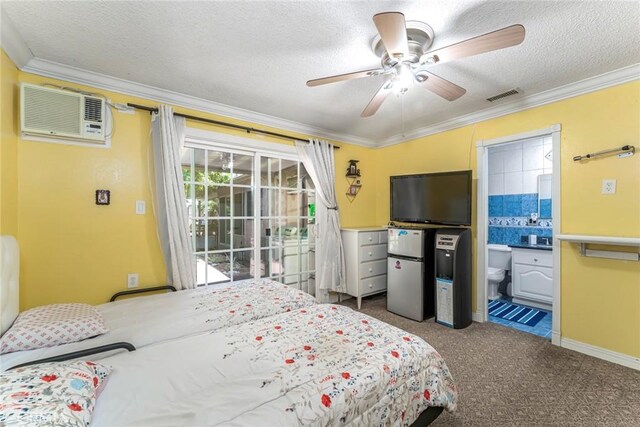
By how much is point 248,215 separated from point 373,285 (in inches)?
78.1

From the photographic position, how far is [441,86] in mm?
1954

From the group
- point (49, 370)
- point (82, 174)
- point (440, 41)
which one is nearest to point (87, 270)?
point (82, 174)

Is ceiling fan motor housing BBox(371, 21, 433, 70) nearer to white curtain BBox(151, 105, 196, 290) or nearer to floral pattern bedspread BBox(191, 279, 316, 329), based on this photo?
floral pattern bedspread BBox(191, 279, 316, 329)

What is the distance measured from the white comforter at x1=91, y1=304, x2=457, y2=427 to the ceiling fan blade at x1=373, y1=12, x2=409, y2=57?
1634 millimetres

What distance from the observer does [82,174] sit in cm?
229

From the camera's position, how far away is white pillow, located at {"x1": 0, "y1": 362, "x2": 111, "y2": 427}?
2.61ft

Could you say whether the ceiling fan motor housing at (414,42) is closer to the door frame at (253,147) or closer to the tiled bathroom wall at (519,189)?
the door frame at (253,147)

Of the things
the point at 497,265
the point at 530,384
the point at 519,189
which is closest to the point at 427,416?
the point at 530,384

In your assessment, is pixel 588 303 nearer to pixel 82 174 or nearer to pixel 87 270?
pixel 87 270

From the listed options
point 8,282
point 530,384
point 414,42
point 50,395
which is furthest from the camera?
point 530,384

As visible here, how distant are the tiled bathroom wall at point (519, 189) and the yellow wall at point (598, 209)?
1.57 m

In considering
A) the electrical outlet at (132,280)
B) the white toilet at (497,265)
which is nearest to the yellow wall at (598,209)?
the white toilet at (497,265)

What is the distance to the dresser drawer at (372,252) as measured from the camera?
3.71 m

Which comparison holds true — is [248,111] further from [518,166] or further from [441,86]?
[518,166]
